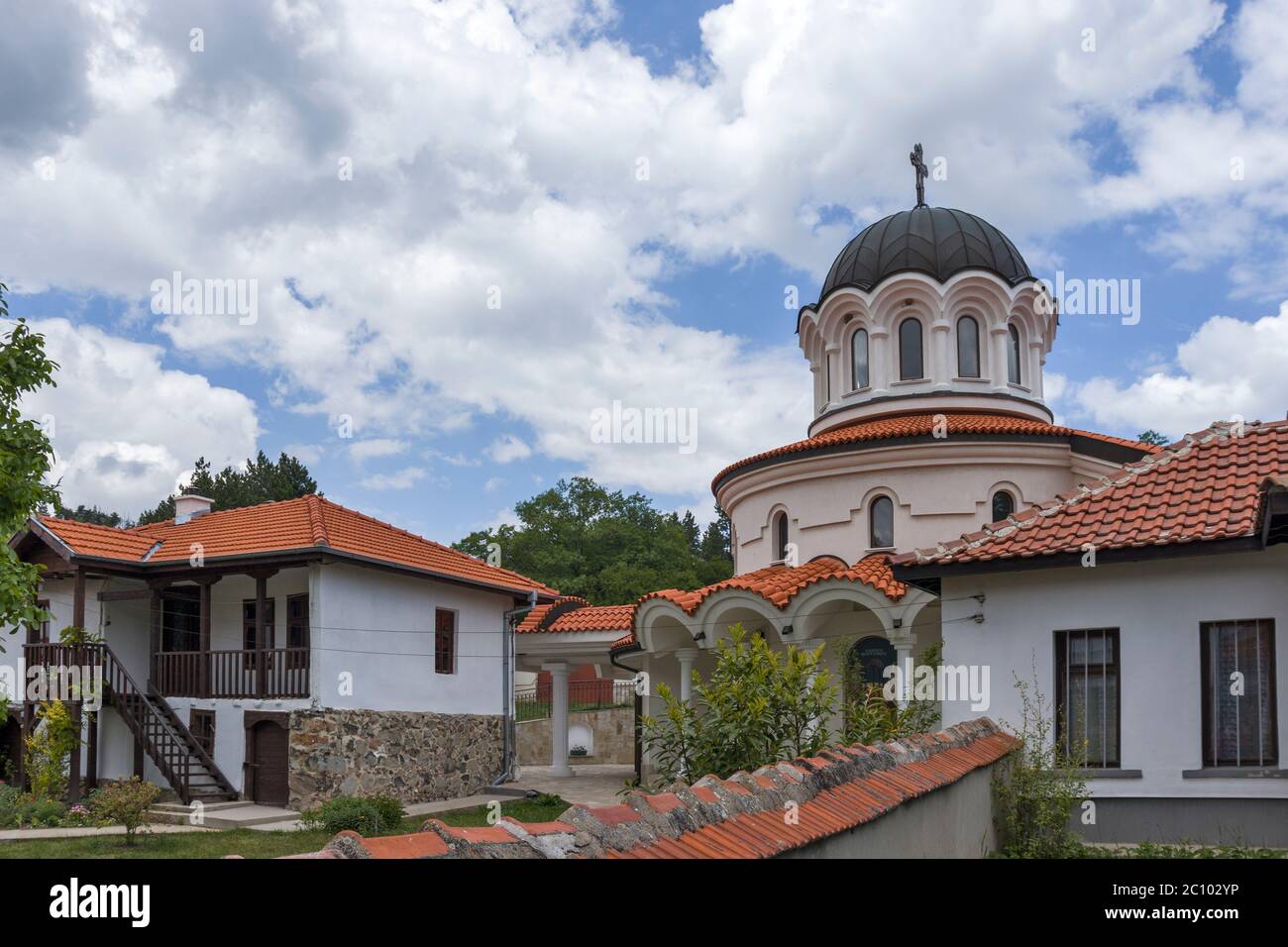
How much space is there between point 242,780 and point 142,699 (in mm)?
2596

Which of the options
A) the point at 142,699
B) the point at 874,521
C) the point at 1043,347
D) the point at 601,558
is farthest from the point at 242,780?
the point at 601,558

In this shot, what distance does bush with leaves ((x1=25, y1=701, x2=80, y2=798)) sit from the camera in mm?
21453

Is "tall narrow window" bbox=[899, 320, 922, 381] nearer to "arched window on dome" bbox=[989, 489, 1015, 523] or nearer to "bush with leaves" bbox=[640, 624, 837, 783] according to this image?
"arched window on dome" bbox=[989, 489, 1015, 523]

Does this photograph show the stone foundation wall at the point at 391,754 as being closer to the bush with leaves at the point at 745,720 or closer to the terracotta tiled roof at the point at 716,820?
the bush with leaves at the point at 745,720

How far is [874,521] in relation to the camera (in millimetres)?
21891

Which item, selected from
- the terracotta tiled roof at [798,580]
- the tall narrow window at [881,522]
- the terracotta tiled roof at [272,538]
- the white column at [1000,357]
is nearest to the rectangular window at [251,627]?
the terracotta tiled roof at [272,538]

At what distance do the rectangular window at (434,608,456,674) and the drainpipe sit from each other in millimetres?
2152

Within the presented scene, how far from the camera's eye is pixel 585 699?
38.5m

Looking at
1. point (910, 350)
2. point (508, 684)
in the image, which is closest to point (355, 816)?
point (508, 684)

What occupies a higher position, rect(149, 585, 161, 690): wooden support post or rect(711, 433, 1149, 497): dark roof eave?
rect(711, 433, 1149, 497): dark roof eave

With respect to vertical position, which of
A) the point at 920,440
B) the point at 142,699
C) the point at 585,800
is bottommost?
the point at 585,800

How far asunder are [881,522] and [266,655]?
12190 millimetres

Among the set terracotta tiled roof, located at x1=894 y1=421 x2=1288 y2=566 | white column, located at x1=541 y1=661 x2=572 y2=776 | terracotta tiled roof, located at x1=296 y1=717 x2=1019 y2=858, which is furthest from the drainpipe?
terracotta tiled roof, located at x1=296 y1=717 x2=1019 y2=858
